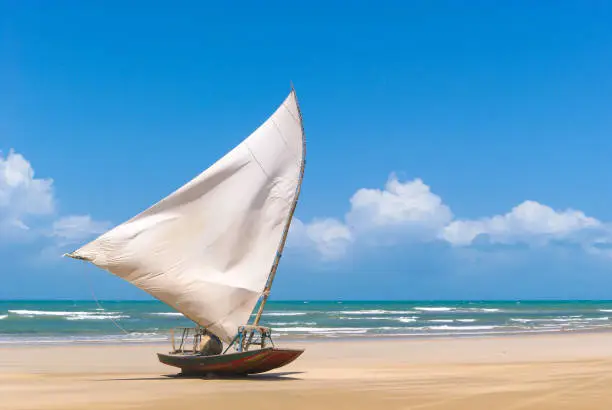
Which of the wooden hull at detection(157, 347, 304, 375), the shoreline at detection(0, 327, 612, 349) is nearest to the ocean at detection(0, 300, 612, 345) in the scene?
the shoreline at detection(0, 327, 612, 349)

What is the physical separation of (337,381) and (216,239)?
187 inches

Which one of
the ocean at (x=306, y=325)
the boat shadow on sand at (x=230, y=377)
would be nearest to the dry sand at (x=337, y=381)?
the boat shadow on sand at (x=230, y=377)

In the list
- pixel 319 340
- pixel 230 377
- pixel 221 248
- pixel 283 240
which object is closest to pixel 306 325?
pixel 319 340

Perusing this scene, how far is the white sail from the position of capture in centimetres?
1912

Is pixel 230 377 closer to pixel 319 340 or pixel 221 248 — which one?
pixel 221 248

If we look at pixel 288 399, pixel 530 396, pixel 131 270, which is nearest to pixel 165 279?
pixel 131 270

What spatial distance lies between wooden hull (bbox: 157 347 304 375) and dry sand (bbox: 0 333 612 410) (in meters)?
0.34

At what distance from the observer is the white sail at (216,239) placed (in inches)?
753

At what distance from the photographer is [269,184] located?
2012cm

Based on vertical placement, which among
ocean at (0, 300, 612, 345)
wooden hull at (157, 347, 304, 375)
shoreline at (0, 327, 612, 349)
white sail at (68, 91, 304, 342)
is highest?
white sail at (68, 91, 304, 342)

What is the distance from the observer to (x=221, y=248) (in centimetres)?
1950

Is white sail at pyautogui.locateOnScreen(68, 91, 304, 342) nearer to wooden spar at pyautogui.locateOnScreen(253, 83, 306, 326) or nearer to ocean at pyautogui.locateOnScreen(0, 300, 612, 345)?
wooden spar at pyautogui.locateOnScreen(253, 83, 306, 326)

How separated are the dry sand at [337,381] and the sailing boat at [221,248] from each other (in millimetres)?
892

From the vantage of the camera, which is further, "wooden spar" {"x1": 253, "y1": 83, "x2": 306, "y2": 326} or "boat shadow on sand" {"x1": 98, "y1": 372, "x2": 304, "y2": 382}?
"boat shadow on sand" {"x1": 98, "y1": 372, "x2": 304, "y2": 382}
